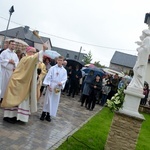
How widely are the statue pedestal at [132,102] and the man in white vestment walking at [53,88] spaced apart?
118 inches

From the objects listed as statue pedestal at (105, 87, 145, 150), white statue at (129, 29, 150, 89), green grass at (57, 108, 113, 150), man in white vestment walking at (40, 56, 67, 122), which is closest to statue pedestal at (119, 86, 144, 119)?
statue pedestal at (105, 87, 145, 150)

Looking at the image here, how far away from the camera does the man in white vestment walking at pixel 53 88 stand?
9.11m

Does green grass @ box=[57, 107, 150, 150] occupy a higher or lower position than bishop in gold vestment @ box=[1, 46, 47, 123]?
lower

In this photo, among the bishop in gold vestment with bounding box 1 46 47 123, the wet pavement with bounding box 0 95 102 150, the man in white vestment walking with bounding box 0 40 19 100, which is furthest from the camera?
the man in white vestment walking with bounding box 0 40 19 100

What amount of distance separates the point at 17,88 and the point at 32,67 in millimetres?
672

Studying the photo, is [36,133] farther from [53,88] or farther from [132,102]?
[132,102]

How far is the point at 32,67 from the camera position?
26.4 ft

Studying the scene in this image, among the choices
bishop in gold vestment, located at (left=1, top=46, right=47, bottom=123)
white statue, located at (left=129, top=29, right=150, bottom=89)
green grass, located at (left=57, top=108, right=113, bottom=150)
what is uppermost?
white statue, located at (left=129, top=29, right=150, bottom=89)

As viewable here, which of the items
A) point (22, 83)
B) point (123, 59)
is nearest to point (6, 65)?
point (22, 83)

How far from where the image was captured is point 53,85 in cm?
920

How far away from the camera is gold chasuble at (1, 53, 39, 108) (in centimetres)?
785

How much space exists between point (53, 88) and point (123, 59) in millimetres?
80818

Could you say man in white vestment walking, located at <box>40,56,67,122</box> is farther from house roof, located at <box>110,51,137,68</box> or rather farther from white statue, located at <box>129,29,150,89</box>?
house roof, located at <box>110,51,137,68</box>

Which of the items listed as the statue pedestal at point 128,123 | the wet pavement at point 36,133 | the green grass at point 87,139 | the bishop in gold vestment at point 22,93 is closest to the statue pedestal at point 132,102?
the statue pedestal at point 128,123
